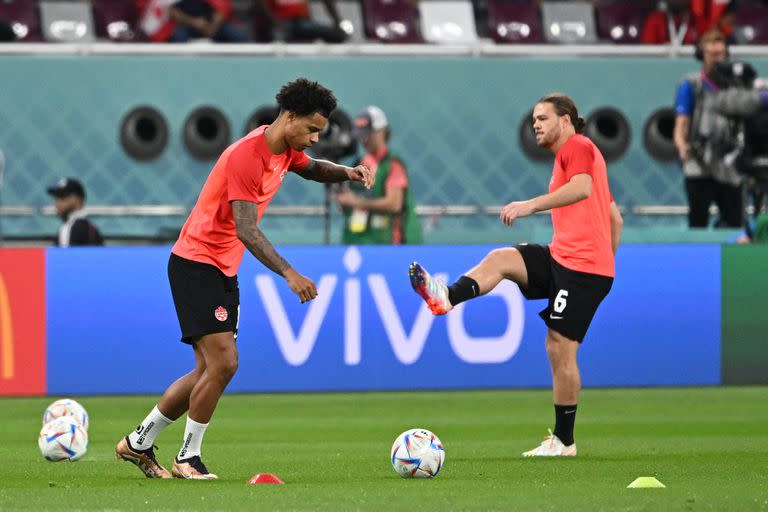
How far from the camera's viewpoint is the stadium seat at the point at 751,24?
21688mm

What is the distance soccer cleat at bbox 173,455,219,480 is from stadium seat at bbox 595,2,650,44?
14.0 meters

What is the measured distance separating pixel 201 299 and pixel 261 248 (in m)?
0.52

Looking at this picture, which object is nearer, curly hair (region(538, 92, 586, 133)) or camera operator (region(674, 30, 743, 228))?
curly hair (region(538, 92, 586, 133))

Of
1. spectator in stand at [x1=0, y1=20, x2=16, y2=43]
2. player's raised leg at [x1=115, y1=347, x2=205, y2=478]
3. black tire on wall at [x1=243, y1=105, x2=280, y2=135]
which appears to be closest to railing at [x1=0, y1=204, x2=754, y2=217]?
black tire on wall at [x1=243, y1=105, x2=280, y2=135]

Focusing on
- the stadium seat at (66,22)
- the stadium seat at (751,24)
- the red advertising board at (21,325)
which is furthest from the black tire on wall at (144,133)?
the stadium seat at (751,24)

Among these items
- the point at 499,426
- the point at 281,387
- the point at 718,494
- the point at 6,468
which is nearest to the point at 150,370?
the point at 281,387

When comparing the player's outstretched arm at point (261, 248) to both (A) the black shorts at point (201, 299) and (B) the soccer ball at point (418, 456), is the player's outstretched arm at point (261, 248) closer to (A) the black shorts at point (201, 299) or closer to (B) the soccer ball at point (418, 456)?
(A) the black shorts at point (201, 299)

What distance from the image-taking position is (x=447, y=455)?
376 inches

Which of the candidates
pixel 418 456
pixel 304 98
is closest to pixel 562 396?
pixel 418 456

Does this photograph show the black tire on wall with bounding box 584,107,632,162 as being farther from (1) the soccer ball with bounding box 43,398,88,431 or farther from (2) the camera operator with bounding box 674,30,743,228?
(1) the soccer ball with bounding box 43,398,88,431

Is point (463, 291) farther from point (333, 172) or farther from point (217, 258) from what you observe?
point (217, 258)

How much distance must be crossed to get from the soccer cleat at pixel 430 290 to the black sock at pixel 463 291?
5cm

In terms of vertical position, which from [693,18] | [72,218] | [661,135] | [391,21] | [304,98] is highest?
[304,98]

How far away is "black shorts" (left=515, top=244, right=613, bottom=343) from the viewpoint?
372 inches
